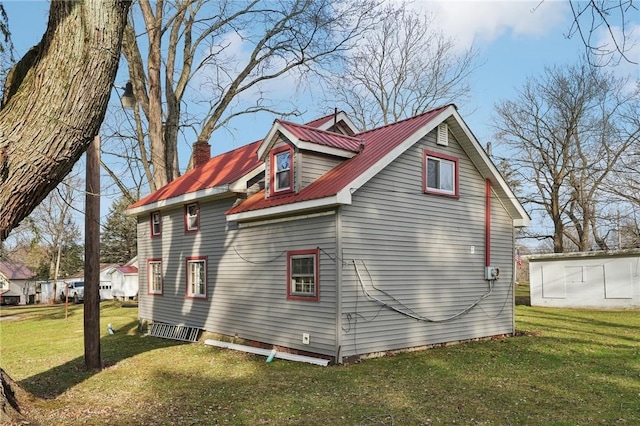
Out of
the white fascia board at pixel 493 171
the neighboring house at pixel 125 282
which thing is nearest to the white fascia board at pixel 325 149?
the white fascia board at pixel 493 171

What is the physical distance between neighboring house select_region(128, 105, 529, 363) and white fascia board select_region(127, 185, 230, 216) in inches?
2.7

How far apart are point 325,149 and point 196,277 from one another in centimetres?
634

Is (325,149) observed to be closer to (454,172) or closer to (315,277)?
(315,277)

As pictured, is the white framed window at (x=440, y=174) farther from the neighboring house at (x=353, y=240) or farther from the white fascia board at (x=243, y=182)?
the white fascia board at (x=243, y=182)

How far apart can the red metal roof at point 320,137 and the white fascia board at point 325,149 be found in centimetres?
7

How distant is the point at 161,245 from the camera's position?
1792 centimetres

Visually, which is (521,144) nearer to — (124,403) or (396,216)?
(396,216)

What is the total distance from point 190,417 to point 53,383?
3.90 metres

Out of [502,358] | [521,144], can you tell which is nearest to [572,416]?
[502,358]

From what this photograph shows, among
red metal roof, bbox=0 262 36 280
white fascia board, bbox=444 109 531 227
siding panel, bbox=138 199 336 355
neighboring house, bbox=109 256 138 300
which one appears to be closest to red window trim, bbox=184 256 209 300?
siding panel, bbox=138 199 336 355

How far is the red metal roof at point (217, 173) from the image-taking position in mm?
14922

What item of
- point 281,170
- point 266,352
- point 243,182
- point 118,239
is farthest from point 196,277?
point 118,239

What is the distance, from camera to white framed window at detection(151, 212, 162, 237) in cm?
1814

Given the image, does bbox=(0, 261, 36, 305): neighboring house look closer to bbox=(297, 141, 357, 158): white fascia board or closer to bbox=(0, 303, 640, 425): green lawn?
bbox=(0, 303, 640, 425): green lawn
